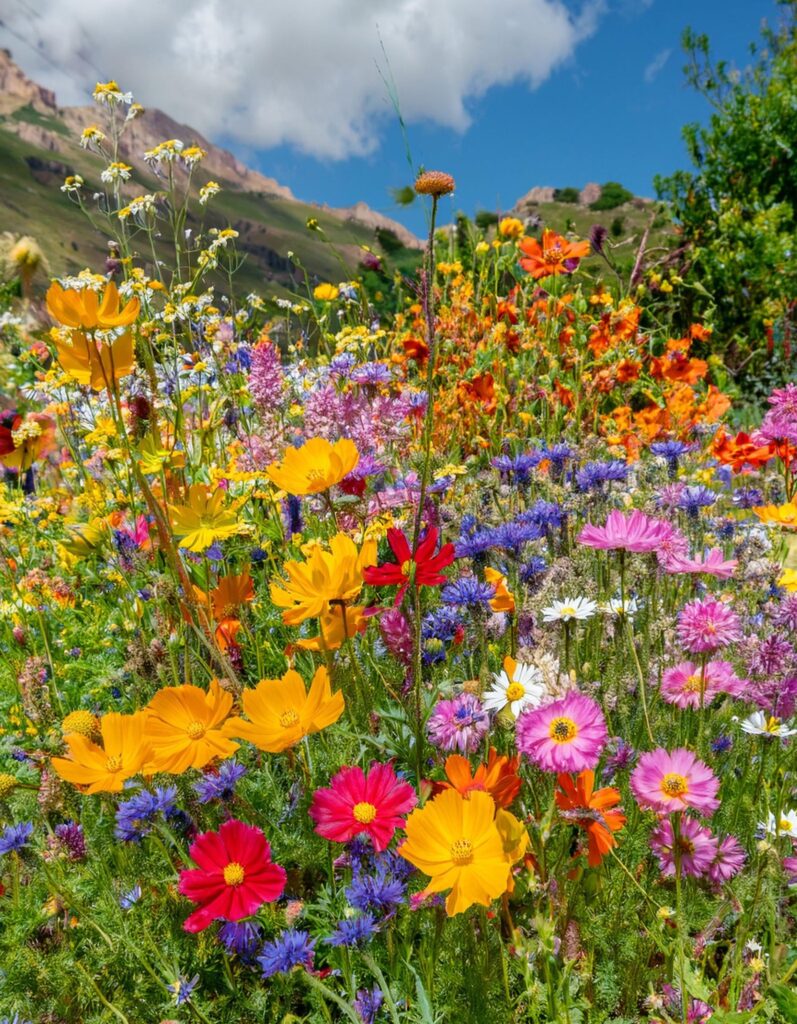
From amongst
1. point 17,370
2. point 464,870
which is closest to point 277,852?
point 464,870

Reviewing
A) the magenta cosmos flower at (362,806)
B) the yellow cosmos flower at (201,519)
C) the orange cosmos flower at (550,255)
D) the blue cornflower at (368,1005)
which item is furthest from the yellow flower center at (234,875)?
the orange cosmos flower at (550,255)

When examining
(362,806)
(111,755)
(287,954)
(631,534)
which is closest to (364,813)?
(362,806)

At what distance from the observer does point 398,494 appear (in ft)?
7.37

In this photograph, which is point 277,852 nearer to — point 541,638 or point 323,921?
point 323,921

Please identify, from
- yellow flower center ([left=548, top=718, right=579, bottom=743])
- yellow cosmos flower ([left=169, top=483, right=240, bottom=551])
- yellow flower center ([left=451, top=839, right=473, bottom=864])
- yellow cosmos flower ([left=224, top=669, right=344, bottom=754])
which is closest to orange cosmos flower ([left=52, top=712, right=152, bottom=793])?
yellow cosmos flower ([left=224, top=669, right=344, bottom=754])

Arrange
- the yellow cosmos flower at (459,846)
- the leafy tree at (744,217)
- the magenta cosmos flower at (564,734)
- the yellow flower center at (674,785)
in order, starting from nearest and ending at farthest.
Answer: the yellow cosmos flower at (459,846)
the magenta cosmos flower at (564,734)
the yellow flower center at (674,785)
the leafy tree at (744,217)

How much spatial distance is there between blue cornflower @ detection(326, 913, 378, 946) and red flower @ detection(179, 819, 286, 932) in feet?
0.41

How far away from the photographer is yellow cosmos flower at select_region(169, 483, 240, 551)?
155 cm

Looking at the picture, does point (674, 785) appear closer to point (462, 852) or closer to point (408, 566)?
point (462, 852)

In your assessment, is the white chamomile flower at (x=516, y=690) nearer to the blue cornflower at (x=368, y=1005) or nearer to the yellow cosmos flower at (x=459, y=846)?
the yellow cosmos flower at (x=459, y=846)

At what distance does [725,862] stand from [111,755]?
1.13 meters

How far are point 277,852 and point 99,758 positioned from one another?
46 cm

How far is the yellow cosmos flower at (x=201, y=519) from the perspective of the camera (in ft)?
5.08

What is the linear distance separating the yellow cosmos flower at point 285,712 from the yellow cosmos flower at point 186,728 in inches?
2.3
